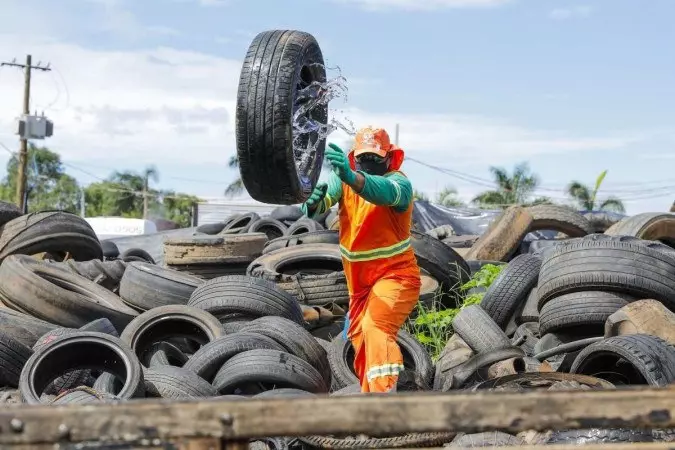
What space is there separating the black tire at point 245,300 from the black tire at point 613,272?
77.4 inches

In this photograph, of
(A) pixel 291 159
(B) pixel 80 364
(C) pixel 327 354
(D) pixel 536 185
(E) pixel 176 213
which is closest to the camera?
(A) pixel 291 159

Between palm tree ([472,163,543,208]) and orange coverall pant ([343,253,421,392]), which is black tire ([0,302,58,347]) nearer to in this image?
orange coverall pant ([343,253,421,392])

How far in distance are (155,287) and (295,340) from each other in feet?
6.94

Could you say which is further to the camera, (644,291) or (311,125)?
(644,291)

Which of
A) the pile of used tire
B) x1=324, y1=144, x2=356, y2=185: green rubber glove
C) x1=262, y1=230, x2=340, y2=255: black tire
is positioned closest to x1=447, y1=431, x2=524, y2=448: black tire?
the pile of used tire

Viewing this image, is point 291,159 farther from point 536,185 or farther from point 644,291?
point 536,185

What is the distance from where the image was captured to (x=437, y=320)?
8.45 meters

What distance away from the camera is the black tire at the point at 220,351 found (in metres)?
6.01

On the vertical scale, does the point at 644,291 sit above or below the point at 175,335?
above

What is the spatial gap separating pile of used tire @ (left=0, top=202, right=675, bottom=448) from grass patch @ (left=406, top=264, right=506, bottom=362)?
0.46 ft

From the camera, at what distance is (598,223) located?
12914 millimetres

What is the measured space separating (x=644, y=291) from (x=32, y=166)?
53.7 metres

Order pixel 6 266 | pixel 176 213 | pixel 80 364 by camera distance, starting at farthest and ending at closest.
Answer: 1. pixel 176 213
2. pixel 6 266
3. pixel 80 364

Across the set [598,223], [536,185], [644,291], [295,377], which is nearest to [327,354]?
[295,377]
